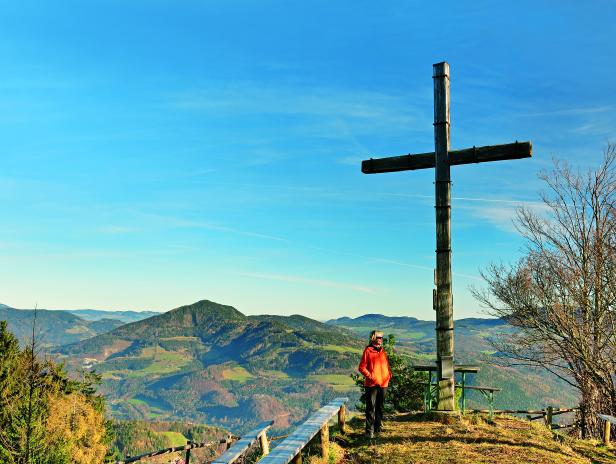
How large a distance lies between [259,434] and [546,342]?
48.6 feet

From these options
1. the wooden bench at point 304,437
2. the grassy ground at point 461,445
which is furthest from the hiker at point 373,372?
the wooden bench at point 304,437

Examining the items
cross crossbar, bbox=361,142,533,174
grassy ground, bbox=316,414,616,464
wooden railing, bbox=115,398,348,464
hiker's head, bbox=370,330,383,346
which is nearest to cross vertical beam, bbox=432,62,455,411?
cross crossbar, bbox=361,142,533,174

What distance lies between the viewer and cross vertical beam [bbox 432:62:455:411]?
10.7m

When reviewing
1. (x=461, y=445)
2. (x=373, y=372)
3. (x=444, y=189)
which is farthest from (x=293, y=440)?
(x=444, y=189)

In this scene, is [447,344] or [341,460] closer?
[341,460]

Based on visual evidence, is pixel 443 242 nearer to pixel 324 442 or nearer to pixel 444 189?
pixel 444 189

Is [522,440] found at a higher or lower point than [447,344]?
lower

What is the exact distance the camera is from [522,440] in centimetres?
930

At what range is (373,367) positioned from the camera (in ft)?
30.9

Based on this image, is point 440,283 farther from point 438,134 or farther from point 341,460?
point 341,460

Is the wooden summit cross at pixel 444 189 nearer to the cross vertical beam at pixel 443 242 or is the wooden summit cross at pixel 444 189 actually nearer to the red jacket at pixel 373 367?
the cross vertical beam at pixel 443 242

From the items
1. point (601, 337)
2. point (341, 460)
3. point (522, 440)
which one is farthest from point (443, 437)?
point (601, 337)

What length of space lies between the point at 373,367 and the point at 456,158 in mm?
4770

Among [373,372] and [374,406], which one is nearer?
[373,372]
